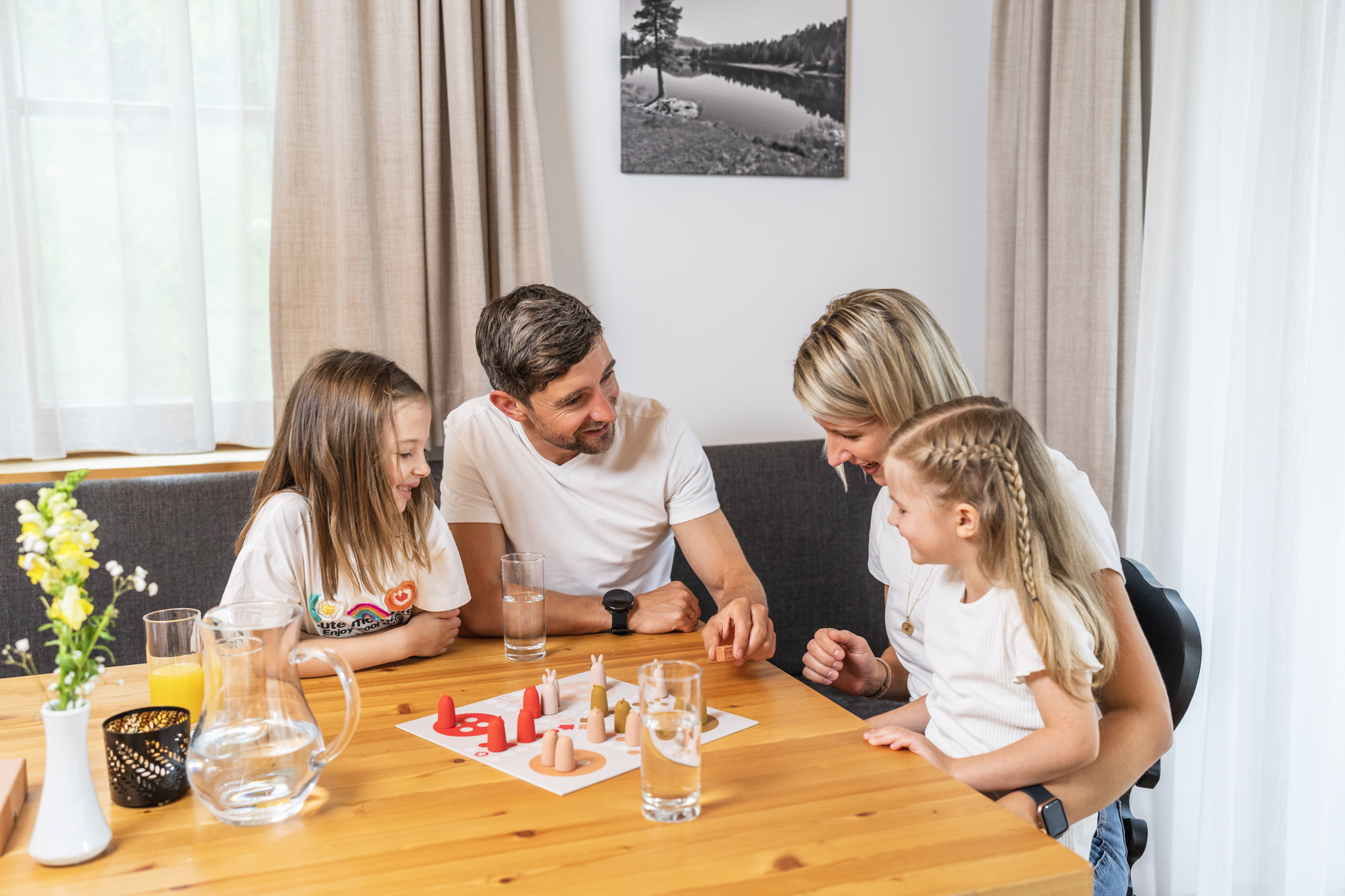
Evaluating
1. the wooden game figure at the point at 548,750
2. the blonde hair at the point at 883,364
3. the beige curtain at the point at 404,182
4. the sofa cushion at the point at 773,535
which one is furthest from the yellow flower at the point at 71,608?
the beige curtain at the point at 404,182

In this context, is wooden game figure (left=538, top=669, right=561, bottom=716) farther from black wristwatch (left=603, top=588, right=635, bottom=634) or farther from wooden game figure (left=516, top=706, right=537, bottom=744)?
black wristwatch (left=603, top=588, right=635, bottom=634)

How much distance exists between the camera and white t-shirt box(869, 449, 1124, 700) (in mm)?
1384

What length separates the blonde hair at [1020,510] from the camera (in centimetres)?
116

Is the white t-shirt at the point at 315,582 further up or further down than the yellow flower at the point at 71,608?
further down

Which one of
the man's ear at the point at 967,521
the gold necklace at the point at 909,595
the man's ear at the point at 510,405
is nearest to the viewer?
the man's ear at the point at 967,521

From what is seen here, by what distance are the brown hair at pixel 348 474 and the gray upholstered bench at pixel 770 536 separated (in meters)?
0.58

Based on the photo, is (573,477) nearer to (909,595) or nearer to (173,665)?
(909,595)

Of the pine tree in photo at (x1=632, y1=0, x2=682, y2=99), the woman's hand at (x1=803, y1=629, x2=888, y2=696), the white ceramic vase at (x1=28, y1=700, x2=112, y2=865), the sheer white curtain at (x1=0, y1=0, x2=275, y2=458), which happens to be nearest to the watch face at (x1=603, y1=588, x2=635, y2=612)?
the woman's hand at (x1=803, y1=629, x2=888, y2=696)

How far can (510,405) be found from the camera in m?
1.91

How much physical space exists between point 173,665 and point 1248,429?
6.71 feet

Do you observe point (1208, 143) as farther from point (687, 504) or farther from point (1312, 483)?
point (687, 504)

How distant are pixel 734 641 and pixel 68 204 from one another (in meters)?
1.73

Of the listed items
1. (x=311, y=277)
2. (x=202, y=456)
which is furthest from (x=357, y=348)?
(x=202, y=456)

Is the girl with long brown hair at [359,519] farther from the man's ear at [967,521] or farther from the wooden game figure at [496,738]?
the man's ear at [967,521]
